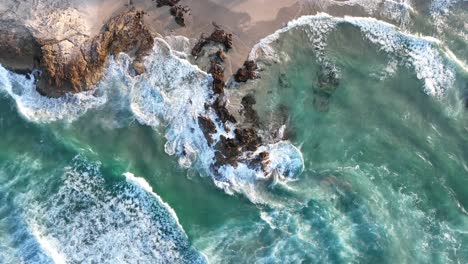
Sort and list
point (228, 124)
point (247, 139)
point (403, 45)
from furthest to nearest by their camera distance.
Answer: point (403, 45), point (228, 124), point (247, 139)

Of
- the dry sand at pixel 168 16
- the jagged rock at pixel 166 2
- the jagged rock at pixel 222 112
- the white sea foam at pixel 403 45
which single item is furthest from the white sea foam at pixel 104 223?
the white sea foam at pixel 403 45

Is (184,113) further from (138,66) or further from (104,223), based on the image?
(104,223)

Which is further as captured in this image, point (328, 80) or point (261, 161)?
point (328, 80)

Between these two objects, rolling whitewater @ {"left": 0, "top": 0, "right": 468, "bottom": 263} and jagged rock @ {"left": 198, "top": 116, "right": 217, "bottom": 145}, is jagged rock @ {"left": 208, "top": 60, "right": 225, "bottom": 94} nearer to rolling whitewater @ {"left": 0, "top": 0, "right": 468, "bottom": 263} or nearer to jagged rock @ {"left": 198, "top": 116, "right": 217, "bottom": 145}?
rolling whitewater @ {"left": 0, "top": 0, "right": 468, "bottom": 263}

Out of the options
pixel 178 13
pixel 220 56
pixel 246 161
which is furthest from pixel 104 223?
pixel 178 13

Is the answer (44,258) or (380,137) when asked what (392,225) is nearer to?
(380,137)

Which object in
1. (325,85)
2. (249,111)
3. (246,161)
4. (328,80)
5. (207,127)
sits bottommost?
(246,161)

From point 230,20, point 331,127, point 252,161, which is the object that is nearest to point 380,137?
point 331,127
